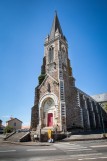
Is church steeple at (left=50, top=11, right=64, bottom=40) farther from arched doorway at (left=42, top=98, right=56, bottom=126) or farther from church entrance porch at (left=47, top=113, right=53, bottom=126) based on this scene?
church entrance porch at (left=47, top=113, right=53, bottom=126)

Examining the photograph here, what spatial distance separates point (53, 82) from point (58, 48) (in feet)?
31.8

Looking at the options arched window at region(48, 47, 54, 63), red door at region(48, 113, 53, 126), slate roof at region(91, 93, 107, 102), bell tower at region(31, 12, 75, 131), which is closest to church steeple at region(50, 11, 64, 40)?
bell tower at region(31, 12, 75, 131)

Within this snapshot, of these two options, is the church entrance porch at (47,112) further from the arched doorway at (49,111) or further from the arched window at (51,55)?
the arched window at (51,55)

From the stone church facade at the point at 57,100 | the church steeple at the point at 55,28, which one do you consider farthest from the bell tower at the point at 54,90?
the church steeple at the point at 55,28

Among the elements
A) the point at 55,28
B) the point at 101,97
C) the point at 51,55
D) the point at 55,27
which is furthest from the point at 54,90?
the point at 101,97

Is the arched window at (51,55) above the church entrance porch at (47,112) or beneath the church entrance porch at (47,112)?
above

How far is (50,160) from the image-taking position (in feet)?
25.6

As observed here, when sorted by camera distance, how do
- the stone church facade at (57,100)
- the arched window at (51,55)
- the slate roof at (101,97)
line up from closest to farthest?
the stone church facade at (57,100) → the arched window at (51,55) → the slate roof at (101,97)

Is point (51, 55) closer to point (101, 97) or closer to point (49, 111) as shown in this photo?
point (49, 111)

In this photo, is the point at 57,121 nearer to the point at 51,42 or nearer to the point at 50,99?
the point at 50,99

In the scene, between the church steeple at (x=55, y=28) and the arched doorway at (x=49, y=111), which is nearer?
the arched doorway at (x=49, y=111)

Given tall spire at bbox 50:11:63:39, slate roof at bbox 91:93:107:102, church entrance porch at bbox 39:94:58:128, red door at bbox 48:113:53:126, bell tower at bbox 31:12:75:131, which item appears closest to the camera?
bell tower at bbox 31:12:75:131

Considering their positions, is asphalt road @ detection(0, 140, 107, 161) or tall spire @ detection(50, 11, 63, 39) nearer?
asphalt road @ detection(0, 140, 107, 161)

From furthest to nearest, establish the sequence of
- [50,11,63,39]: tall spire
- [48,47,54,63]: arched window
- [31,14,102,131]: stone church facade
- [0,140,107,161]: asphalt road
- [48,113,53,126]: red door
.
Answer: [50,11,63,39]: tall spire < [48,47,54,63]: arched window < [48,113,53,126]: red door < [31,14,102,131]: stone church facade < [0,140,107,161]: asphalt road
